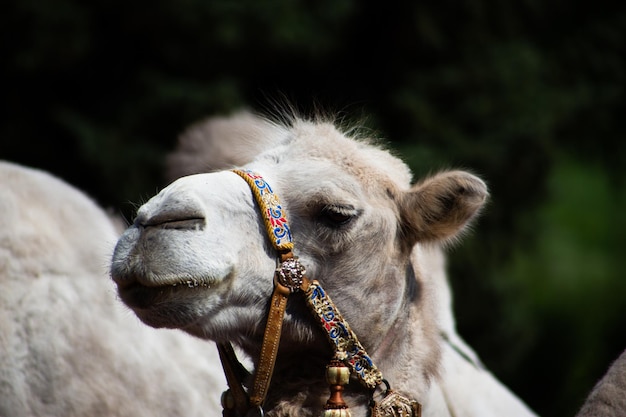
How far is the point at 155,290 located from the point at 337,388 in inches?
25.7

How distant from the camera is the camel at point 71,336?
11.4 ft

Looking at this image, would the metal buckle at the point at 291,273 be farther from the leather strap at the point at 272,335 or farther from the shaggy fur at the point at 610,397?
the shaggy fur at the point at 610,397

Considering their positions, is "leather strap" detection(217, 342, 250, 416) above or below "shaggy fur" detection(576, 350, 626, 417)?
above

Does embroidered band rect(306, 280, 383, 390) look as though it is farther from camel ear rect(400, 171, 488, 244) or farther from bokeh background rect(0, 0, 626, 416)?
bokeh background rect(0, 0, 626, 416)

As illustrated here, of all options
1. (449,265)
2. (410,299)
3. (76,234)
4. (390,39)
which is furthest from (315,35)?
(410,299)

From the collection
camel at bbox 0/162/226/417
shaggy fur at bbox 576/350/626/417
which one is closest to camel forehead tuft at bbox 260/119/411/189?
camel at bbox 0/162/226/417

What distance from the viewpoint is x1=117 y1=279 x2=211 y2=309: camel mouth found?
258 cm

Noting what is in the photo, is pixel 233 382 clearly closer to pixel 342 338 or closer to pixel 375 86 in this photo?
pixel 342 338

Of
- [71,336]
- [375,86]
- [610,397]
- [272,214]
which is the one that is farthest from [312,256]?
[375,86]

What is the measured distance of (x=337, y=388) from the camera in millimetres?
2791

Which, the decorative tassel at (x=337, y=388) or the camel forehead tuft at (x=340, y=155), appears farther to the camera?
the camel forehead tuft at (x=340, y=155)

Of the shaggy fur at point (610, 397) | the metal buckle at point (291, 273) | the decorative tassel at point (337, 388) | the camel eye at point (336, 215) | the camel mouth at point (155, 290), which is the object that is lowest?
the shaggy fur at point (610, 397)

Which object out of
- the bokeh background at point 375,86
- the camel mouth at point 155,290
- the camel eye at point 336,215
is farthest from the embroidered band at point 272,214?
the bokeh background at point 375,86

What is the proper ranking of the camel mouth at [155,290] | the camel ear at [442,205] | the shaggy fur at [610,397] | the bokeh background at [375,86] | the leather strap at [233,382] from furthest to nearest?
1. the bokeh background at [375,86]
2. the camel ear at [442,205]
3. the leather strap at [233,382]
4. the shaggy fur at [610,397]
5. the camel mouth at [155,290]
